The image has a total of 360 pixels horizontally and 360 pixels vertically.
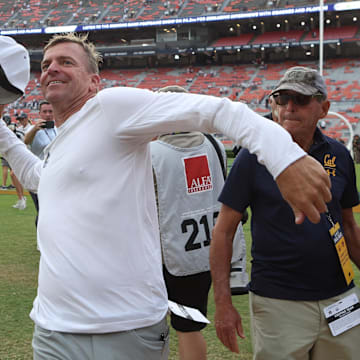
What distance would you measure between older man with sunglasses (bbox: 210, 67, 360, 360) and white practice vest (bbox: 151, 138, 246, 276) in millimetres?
467

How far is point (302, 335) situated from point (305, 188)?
4.09 ft

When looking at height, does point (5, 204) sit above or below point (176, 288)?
below

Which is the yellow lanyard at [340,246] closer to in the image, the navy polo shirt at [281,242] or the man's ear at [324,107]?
the navy polo shirt at [281,242]

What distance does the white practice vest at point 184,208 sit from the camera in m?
2.74

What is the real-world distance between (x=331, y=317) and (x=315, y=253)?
280 mm

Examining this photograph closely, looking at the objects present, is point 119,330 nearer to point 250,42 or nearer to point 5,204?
point 5,204

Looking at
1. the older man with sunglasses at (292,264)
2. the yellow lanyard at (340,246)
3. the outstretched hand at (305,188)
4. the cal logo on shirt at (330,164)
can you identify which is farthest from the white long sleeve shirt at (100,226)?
the cal logo on shirt at (330,164)

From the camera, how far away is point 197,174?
9.30 ft

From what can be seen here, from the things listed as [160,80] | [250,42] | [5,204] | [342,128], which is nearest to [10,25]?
[160,80]

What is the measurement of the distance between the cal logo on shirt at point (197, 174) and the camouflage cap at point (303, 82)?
67 centimetres

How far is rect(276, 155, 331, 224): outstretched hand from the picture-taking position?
1.10 metres

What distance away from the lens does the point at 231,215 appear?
7.43ft

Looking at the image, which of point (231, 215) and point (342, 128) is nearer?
point (231, 215)

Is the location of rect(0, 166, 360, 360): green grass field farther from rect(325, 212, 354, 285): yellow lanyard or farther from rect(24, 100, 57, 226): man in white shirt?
rect(325, 212, 354, 285): yellow lanyard
